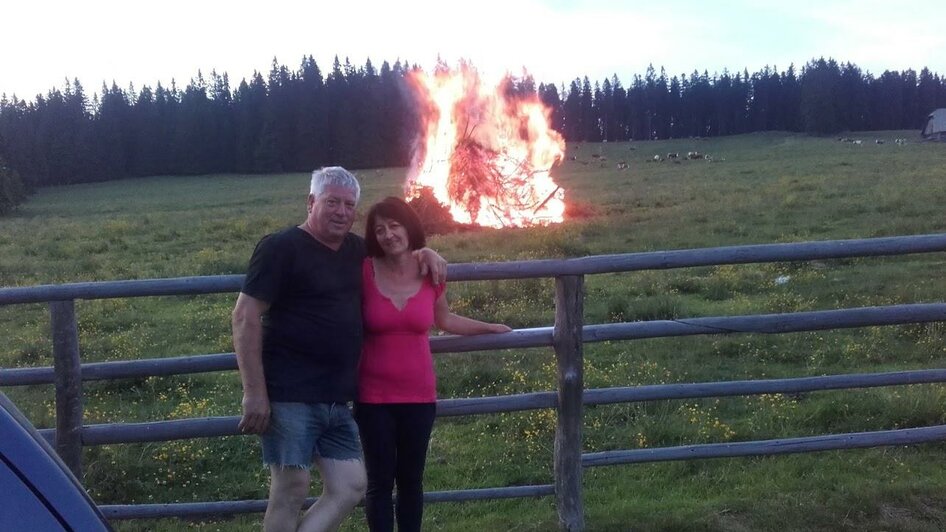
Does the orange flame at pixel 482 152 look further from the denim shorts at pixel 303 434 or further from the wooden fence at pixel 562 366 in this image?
the denim shorts at pixel 303 434

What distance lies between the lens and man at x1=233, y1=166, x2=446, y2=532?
3.31m

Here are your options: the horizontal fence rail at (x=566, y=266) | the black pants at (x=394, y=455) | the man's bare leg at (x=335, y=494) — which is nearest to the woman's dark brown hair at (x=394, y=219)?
the horizontal fence rail at (x=566, y=266)

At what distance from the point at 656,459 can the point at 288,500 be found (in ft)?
7.15

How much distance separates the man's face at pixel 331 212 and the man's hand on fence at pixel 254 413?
2.30ft

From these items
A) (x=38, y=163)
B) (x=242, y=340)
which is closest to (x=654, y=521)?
(x=242, y=340)

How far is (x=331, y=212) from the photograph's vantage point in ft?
11.2

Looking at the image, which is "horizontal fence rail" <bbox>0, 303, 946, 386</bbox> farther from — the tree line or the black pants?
the tree line

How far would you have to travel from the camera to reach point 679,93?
10062cm

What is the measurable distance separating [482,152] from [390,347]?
1668cm

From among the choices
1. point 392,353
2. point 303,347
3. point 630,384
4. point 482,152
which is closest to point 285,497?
point 303,347

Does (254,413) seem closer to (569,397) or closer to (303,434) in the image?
(303,434)

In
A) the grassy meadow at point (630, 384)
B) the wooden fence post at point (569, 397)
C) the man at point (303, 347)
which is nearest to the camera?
the man at point (303, 347)

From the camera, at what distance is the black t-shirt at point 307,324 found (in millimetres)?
3352

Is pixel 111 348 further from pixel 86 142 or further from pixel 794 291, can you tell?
pixel 86 142
